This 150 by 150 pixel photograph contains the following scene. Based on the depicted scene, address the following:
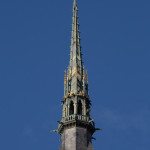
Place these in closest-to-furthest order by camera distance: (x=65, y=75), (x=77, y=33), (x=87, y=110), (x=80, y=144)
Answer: (x=80, y=144), (x=87, y=110), (x=65, y=75), (x=77, y=33)

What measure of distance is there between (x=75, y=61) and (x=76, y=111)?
35.1ft

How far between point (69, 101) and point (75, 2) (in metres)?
24.8

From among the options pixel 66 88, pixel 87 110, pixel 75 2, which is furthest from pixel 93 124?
pixel 75 2

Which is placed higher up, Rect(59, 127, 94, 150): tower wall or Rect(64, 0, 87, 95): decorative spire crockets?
Rect(64, 0, 87, 95): decorative spire crockets

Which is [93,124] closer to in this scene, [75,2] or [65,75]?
[65,75]

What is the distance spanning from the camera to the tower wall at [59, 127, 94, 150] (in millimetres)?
63022

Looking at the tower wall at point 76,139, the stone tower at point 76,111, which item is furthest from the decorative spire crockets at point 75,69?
the tower wall at point 76,139

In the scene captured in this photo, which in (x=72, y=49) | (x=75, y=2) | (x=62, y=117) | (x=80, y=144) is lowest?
(x=80, y=144)

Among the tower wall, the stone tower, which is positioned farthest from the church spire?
the tower wall

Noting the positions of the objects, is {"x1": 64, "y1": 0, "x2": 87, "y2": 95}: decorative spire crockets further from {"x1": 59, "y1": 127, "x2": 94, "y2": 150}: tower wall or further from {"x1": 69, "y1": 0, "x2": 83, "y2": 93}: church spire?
{"x1": 59, "y1": 127, "x2": 94, "y2": 150}: tower wall

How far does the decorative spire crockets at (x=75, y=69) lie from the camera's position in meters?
70.4

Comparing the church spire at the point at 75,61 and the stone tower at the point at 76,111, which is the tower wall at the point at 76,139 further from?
the church spire at the point at 75,61

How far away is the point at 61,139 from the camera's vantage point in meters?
65.8

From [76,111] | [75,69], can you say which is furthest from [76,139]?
[75,69]
